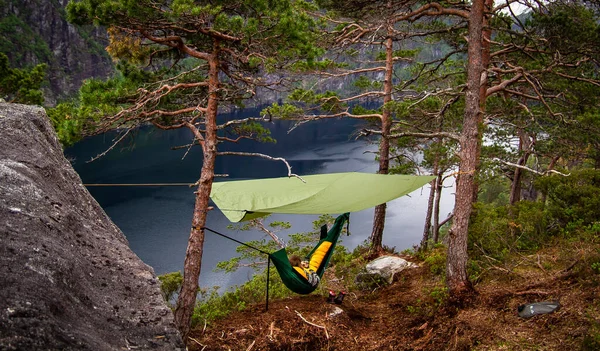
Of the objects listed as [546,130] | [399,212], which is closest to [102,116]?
[546,130]

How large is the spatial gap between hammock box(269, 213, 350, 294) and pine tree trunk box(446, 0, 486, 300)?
1127mm

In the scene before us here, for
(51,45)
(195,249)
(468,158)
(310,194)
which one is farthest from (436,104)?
(51,45)

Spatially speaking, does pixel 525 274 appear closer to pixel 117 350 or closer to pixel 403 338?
pixel 403 338

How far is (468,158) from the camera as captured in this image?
11.6 ft

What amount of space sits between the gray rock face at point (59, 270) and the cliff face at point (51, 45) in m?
45.5

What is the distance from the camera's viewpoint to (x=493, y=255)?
4.63m

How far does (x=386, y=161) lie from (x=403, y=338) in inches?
142

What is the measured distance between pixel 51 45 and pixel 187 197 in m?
39.8

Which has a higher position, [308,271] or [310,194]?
[310,194]

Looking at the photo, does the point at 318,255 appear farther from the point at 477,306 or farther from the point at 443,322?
the point at 477,306

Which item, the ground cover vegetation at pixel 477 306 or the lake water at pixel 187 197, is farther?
the lake water at pixel 187 197

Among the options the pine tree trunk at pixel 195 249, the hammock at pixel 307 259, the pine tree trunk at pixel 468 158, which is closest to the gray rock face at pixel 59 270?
the hammock at pixel 307 259

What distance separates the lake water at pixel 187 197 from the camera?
45.3 ft

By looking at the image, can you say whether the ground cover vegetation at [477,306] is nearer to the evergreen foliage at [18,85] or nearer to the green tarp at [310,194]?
the green tarp at [310,194]
